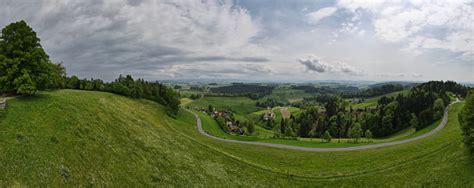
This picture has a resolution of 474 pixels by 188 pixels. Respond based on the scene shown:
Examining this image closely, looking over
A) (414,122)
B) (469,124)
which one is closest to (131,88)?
(469,124)

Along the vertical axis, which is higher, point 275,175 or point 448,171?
point 448,171

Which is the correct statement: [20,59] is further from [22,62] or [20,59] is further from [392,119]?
[392,119]

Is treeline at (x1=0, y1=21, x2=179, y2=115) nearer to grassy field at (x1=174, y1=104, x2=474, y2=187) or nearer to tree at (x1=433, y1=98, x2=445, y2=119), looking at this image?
grassy field at (x1=174, y1=104, x2=474, y2=187)

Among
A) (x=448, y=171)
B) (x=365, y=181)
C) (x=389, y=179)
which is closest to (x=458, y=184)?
(x=448, y=171)

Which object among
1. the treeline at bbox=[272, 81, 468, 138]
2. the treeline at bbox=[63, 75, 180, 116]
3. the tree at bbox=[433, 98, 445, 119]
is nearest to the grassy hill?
the treeline at bbox=[63, 75, 180, 116]

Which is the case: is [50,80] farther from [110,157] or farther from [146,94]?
[146,94]

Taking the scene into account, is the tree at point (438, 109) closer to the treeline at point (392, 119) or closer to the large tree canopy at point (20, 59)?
the treeline at point (392, 119)

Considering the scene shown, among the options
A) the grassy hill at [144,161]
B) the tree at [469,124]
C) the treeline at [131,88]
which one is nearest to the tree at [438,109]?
the grassy hill at [144,161]
